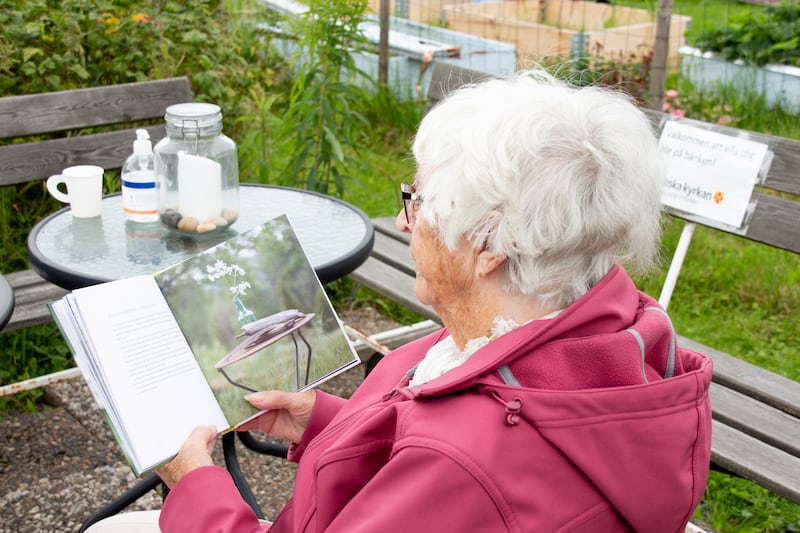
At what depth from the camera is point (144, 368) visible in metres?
1.58

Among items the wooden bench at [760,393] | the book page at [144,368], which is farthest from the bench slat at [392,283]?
the book page at [144,368]

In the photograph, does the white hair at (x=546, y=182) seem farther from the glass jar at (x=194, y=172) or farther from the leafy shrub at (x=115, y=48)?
the leafy shrub at (x=115, y=48)

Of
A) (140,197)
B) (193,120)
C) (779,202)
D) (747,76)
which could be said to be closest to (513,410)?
(193,120)

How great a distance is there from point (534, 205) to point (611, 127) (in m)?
0.18

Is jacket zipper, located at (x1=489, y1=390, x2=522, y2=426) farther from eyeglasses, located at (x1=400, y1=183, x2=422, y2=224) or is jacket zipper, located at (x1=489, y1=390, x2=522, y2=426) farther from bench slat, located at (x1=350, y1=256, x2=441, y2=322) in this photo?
bench slat, located at (x1=350, y1=256, x2=441, y2=322)

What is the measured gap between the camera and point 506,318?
140 centimetres

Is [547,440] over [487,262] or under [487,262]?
under

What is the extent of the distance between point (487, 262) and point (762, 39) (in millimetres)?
6197

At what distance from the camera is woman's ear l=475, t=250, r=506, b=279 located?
136 cm

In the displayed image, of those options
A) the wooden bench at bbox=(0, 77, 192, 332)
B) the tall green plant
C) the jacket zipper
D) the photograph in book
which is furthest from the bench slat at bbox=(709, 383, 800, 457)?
the wooden bench at bbox=(0, 77, 192, 332)

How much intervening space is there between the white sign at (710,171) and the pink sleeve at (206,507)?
2063 millimetres

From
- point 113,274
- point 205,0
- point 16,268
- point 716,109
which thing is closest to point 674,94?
point 716,109

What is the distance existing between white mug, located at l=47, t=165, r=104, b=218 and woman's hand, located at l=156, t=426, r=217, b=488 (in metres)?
1.20

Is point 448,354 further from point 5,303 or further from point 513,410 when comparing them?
point 5,303
